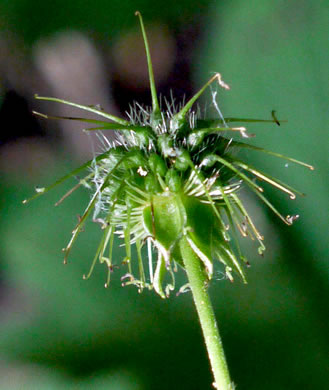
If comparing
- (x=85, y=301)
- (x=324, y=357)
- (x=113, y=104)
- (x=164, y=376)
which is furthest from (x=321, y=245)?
(x=113, y=104)

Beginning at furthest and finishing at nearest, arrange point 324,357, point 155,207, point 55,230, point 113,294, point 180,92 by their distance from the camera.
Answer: point 180,92 < point 55,230 < point 113,294 < point 324,357 < point 155,207

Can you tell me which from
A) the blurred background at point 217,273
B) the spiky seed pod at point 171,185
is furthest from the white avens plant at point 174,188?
the blurred background at point 217,273

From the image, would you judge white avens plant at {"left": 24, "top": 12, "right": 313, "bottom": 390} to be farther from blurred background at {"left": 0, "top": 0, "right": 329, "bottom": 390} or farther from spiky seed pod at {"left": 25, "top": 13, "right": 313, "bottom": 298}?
blurred background at {"left": 0, "top": 0, "right": 329, "bottom": 390}

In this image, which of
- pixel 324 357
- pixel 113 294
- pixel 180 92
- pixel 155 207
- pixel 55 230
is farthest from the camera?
pixel 180 92

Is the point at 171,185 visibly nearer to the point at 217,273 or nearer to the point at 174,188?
the point at 174,188

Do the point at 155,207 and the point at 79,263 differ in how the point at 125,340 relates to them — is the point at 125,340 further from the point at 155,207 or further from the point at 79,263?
the point at 155,207

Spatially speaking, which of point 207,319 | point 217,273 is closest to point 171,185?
point 207,319
